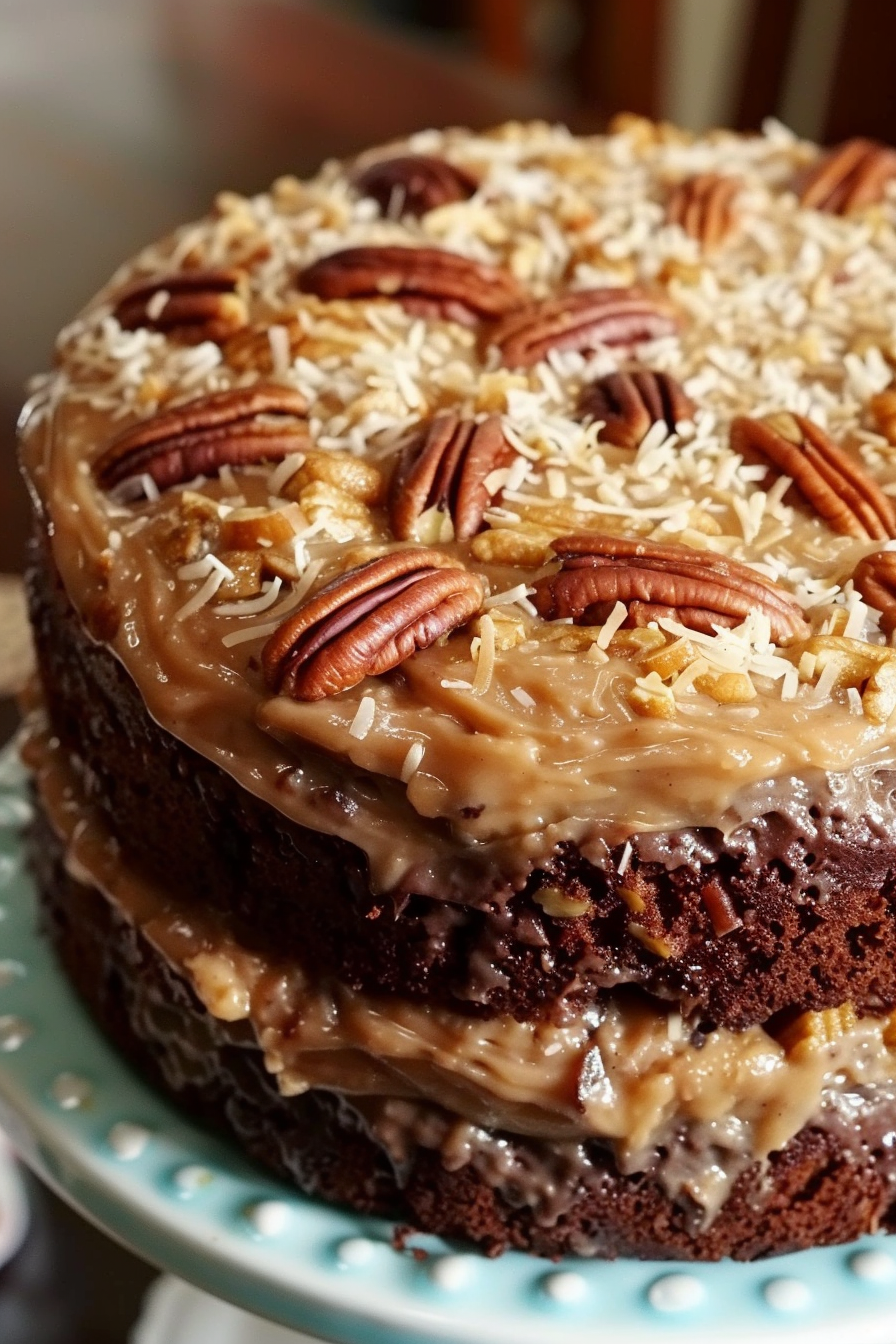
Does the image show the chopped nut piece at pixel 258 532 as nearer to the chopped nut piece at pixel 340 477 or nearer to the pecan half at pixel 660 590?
the chopped nut piece at pixel 340 477

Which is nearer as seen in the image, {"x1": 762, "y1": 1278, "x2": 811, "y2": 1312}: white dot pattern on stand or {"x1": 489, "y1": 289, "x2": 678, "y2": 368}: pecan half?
{"x1": 762, "y1": 1278, "x2": 811, "y2": 1312}: white dot pattern on stand

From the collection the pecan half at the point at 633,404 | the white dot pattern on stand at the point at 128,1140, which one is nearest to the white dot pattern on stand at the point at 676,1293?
the white dot pattern on stand at the point at 128,1140

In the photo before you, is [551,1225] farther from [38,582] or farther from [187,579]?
[38,582]

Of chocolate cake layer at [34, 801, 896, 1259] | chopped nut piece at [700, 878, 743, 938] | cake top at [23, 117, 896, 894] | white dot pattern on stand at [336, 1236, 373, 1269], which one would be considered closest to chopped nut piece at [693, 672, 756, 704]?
cake top at [23, 117, 896, 894]

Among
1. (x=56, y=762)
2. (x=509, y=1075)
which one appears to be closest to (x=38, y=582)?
(x=56, y=762)

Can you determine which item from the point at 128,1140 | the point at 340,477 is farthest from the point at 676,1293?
the point at 340,477

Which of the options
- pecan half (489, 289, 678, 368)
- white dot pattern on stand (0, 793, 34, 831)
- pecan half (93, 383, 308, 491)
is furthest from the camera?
white dot pattern on stand (0, 793, 34, 831)

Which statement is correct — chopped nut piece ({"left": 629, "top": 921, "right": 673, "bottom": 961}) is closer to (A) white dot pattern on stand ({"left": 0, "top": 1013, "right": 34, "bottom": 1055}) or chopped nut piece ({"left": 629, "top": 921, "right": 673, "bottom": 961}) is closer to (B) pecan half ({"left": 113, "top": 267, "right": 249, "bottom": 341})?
(A) white dot pattern on stand ({"left": 0, "top": 1013, "right": 34, "bottom": 1055})

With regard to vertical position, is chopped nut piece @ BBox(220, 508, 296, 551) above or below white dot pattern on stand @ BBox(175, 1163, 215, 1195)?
above
